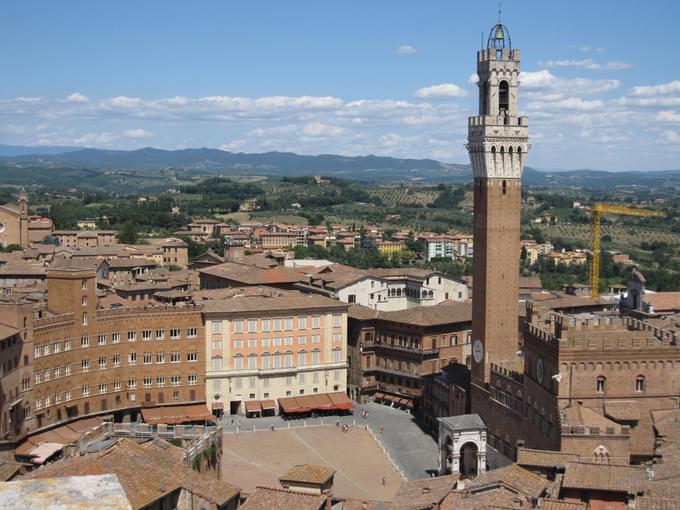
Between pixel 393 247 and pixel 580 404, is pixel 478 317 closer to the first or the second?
pixel 580 404

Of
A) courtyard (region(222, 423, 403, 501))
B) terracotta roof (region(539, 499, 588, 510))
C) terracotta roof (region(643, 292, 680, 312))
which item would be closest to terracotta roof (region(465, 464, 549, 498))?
terracotta roof (region(539, 499, 588, 510))

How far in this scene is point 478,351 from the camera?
57.2 metres

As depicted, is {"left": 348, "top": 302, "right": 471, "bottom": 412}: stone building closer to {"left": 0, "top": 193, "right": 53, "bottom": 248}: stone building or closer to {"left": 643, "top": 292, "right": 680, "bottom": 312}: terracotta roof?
{"left": 643, "top": 292, "right": 680, "bottom": 312}: terracotta roof

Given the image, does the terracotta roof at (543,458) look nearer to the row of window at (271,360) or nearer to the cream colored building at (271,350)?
the cream colored building at (271,350)

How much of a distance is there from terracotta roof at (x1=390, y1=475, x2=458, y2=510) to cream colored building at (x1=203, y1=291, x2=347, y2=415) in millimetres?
29549

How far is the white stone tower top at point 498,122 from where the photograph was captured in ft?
185

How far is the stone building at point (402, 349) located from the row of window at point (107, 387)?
12.0m

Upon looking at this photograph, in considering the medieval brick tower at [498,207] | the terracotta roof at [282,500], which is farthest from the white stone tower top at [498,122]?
the terracotta roof at [282,500]

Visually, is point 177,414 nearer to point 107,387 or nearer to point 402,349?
point 107,387

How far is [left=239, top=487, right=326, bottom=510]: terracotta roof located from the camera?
32188mm

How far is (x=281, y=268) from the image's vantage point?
274 feet

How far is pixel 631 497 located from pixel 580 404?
48.3 feet

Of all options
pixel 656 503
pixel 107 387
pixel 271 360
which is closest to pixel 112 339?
pixel 107 387

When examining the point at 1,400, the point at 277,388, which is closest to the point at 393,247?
the point at 277,388
